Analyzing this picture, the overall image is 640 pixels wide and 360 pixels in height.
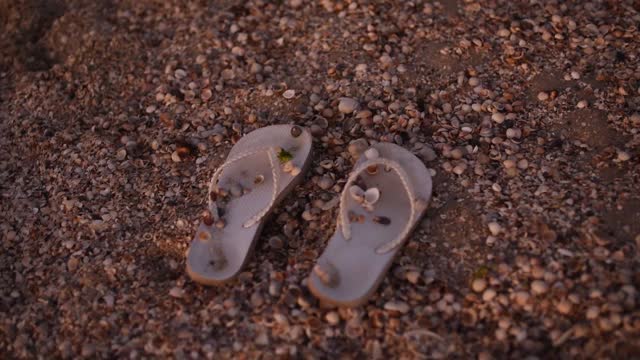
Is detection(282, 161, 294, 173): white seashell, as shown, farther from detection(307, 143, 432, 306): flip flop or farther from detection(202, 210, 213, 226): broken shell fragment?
detection(202, 210, 213, 226): broken shell fragment

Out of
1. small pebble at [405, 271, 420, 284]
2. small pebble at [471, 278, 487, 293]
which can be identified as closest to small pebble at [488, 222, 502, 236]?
small pebble at [471, 278, 487, 293]

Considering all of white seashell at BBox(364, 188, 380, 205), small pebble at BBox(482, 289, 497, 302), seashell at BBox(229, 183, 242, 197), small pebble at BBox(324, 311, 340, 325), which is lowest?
small pebble at BBox(324, 311, 340, 325)

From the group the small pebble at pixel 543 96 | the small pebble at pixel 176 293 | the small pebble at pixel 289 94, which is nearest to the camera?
the small pebble at pixel 176 293

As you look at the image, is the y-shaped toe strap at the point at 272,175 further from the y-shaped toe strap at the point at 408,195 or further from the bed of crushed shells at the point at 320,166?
the y-shaped toe strap at the point at 408,195

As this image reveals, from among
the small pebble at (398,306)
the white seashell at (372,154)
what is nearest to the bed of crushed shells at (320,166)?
the small pebble at (398,306)

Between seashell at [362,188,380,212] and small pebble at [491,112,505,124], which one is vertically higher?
small pebble at [491,112,505,124]

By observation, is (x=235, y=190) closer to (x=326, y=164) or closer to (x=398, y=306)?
(x=326, y=164)

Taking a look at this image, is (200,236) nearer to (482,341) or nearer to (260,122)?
(260,122)

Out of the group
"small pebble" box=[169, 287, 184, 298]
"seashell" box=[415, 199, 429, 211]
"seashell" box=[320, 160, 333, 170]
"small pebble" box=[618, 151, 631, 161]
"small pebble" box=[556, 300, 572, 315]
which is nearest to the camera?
"small pebble" box=[556, 300, 572, 315]

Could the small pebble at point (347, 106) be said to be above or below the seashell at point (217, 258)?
above
